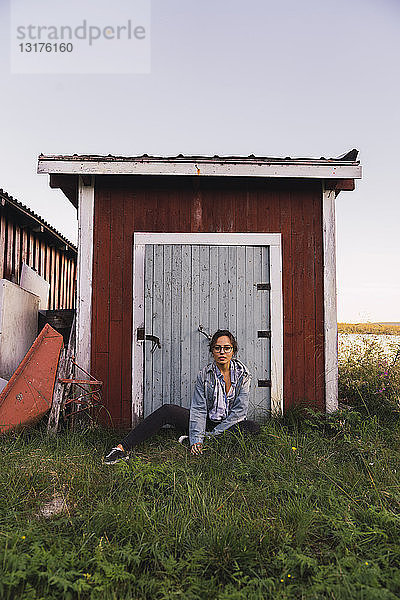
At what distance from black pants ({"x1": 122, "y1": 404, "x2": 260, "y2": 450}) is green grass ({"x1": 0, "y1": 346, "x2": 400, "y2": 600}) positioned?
149 mm

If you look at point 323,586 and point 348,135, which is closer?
point 323,586

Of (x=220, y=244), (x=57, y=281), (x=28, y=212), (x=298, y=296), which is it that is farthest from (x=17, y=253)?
(x=298, y=296)

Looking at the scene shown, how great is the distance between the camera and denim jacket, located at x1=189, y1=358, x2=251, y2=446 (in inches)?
191

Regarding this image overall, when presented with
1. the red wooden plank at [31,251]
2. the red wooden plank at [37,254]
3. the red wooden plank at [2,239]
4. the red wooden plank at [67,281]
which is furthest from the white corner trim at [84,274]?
the red wooden plank at [67,281]

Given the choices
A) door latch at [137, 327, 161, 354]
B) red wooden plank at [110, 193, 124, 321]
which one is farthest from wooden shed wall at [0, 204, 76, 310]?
door latch at [137, 327, 161, 354]

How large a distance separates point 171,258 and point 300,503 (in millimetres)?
3598

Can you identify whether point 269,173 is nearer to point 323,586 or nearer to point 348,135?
point 348,135

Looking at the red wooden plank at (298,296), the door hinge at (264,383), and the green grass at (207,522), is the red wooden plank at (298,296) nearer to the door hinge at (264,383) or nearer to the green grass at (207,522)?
the door hinge at (264,383)

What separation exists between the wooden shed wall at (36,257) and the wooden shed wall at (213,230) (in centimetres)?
250

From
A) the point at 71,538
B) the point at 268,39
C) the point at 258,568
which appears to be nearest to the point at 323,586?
the point at 258,568

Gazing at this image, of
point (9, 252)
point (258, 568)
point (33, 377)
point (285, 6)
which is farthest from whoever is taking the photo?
point (285, 6)

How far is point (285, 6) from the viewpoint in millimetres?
8797

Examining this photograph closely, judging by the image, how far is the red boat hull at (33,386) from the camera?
5.38 metres

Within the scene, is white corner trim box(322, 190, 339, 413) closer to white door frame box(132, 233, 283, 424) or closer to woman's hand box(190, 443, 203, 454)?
white door frame box(132, 233, 283, 424)
